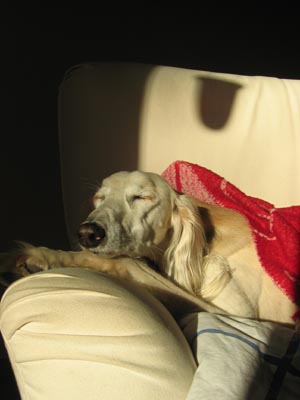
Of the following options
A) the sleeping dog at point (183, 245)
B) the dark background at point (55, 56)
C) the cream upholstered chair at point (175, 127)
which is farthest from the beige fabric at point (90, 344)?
the dark background at point (55, 56)

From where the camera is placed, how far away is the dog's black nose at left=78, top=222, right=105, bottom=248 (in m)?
1.01

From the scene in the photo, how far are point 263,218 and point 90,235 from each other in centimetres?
51

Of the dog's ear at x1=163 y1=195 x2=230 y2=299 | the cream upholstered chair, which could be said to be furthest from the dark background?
the dog's ear at x1=163 y1=195 x2=230 y2=299

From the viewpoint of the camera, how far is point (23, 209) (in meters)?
1.65

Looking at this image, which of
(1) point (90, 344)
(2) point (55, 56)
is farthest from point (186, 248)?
(2) point (55, 56)

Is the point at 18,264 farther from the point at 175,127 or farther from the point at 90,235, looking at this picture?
the point at 175,127

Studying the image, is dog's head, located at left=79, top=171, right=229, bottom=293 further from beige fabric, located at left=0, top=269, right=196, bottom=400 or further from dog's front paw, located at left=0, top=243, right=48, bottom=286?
beige fabric, located at left=0, top=269, right=196, bottom=400

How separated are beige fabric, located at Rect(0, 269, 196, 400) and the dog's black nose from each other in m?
0.26

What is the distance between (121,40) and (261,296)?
1.03m

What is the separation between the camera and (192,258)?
1147 millimetres

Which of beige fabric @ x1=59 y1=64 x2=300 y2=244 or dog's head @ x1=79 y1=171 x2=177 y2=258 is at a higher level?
beige fabric @ x1=59 y1=64 x2=300 y2=244

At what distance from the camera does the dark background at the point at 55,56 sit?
4.91 feet

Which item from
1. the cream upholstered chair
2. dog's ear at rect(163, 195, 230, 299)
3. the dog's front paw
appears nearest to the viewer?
the dog's front paw

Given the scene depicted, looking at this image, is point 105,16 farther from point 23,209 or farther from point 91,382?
point 91,382
